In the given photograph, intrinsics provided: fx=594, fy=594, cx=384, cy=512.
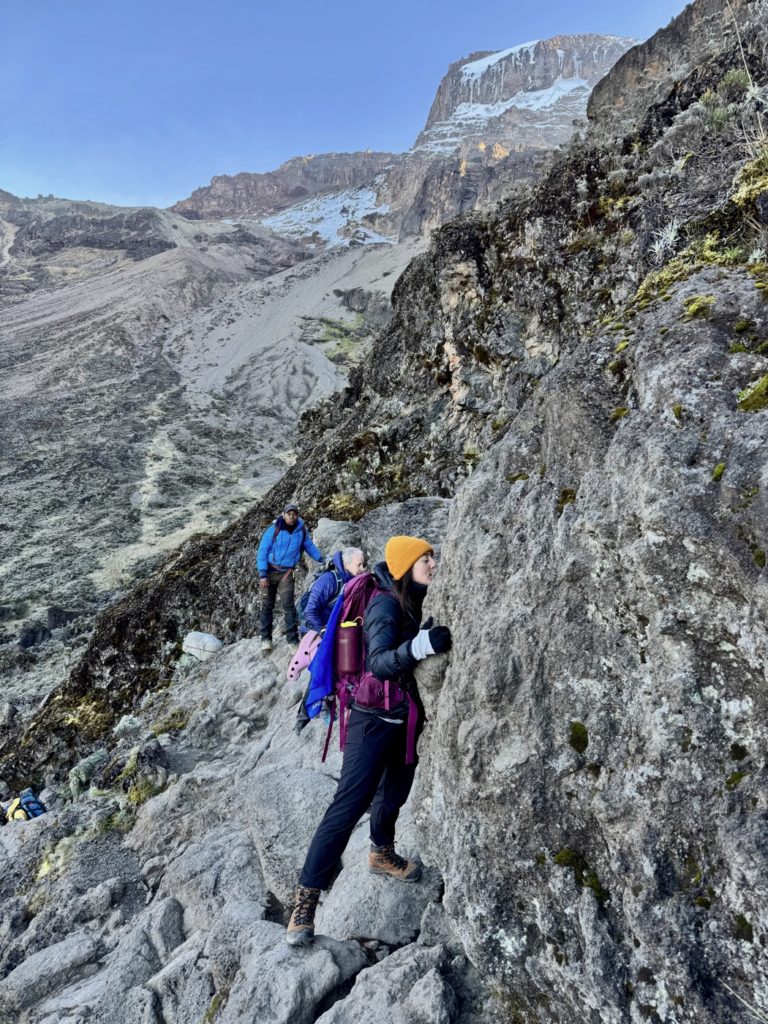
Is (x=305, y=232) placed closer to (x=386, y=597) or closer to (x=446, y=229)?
(x=446, y=229)

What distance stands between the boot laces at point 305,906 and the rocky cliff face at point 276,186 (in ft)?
577

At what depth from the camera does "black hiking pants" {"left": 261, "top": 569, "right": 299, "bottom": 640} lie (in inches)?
329

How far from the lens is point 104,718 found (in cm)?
975

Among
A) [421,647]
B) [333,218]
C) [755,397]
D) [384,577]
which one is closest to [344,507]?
[384,577]

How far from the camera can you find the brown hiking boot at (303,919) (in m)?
3.48

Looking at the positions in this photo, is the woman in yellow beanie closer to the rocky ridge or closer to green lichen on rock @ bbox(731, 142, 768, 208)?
green lichen on rock @ bbox(731, 142, 768, 208)

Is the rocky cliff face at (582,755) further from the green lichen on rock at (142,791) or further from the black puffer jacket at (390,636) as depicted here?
the green lichen on rock at (142,791)

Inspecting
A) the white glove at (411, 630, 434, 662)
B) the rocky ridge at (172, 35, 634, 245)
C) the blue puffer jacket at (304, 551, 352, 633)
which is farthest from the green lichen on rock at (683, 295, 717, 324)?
the rocky ridge at (172, 35, 634, 245)

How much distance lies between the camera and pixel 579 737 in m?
2.83

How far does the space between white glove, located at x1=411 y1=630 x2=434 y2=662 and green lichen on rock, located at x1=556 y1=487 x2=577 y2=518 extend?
1.03 meters

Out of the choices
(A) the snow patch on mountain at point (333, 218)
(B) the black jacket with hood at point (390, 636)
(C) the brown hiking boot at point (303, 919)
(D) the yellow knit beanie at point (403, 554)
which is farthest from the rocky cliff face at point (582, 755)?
(A) the snow patch on mountain at point (333, 218)

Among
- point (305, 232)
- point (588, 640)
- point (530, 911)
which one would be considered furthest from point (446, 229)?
point (305, 232)

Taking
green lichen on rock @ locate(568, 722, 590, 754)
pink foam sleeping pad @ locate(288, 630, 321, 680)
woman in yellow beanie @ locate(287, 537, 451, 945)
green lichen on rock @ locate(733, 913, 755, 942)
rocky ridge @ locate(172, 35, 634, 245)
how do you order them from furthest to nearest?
rocky ridge @ locate(172, 35, 634, 245) → pink foam sleeping pad @ locate(288, 630, 321, 680) → woman in yellow beanie @ locate(287, 537, 451, 945) → green lichen on rock @ locate(568, 722, 590, 754) → green lichen on rock @ locate(733, 913, 755, 942)

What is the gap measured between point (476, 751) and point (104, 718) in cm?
861
